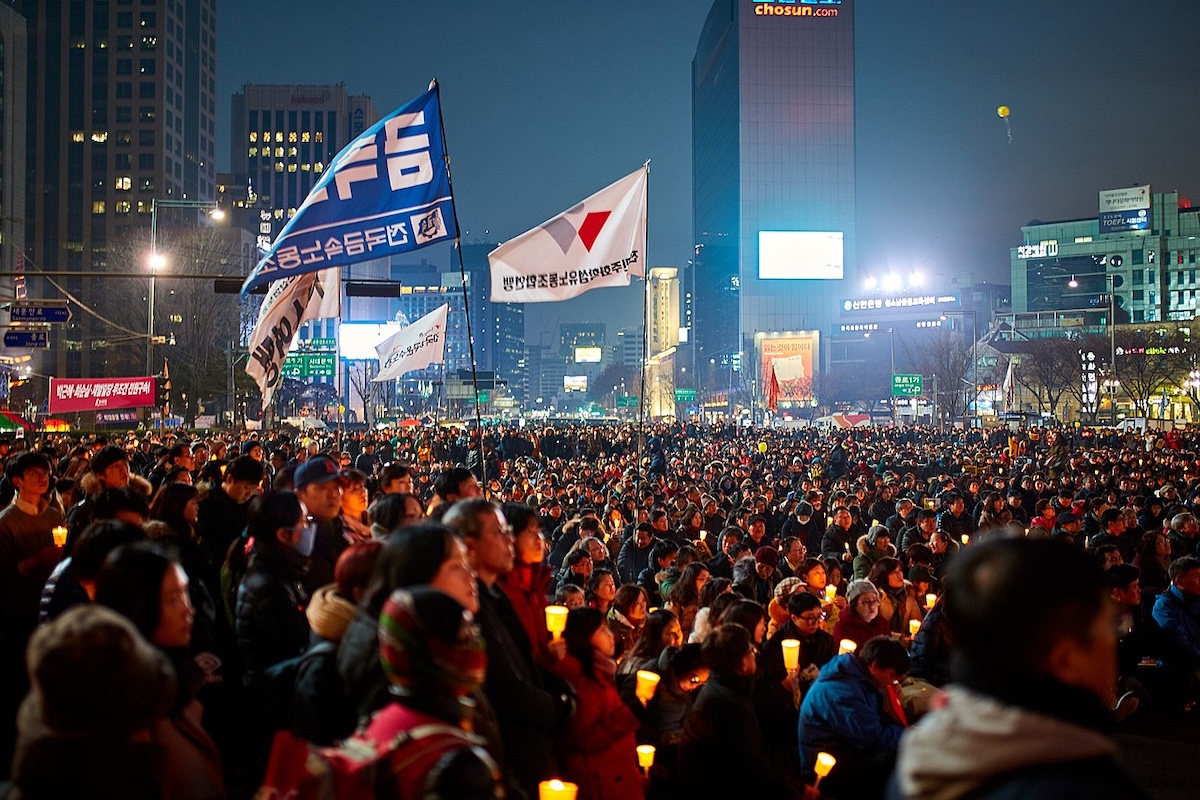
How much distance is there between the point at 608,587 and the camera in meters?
7.30

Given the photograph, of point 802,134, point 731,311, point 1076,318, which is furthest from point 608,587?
point 731,311

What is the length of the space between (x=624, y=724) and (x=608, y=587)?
8.93 feet

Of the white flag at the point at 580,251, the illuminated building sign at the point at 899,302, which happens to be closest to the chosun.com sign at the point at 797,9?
the illuminated building sign at the point at 899,302

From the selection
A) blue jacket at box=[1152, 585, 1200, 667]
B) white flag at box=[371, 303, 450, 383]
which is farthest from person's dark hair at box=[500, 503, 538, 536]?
white flag at box=[371, 303, 450, 383]

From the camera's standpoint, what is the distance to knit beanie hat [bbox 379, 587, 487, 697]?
2.51 metres

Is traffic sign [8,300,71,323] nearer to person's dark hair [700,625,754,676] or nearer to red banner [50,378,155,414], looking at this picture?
red banner [50,378,155,414]

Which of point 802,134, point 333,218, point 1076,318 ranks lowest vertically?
point 333,218

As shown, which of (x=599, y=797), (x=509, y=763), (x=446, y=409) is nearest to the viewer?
(x=509, y=763)

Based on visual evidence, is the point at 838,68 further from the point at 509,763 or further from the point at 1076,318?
the point at 509,763

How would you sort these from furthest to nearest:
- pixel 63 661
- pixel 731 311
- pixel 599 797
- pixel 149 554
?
pixel 731 311 → pixel 599 797 → pixel 149 554 → pixel 63 661

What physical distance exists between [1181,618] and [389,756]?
881cm

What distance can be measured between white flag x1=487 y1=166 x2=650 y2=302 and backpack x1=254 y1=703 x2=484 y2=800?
33.7 ft

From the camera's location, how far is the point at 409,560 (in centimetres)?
317

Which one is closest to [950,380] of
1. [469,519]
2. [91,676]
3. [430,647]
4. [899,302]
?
[469,519]
